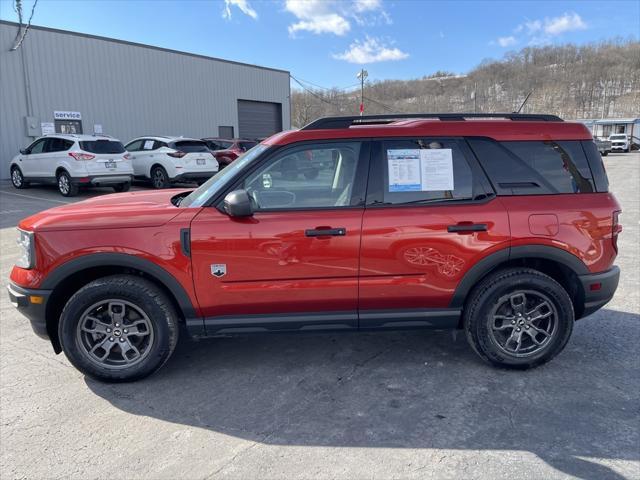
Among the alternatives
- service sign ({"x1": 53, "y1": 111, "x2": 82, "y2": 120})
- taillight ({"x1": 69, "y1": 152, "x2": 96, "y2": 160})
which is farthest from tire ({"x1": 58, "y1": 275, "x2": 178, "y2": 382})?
service sign ({"x1": 53, "y1": 111, "x2": 82, "y2": 120})

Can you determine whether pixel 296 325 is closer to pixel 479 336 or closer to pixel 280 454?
pixel 280 454

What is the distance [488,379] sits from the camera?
11.3 feet

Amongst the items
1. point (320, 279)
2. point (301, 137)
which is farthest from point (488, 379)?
point (301, 137)

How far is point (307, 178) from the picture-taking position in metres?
3.44

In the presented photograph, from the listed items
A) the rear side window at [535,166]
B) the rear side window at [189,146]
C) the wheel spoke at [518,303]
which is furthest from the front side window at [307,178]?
the rear side window at [189,146]

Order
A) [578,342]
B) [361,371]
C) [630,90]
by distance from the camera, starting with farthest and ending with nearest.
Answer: [630,90], [578,342], [361,371]

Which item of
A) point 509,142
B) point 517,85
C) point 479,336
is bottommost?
point 479,336

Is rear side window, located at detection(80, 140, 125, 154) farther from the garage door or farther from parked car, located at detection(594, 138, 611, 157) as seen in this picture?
parked car, located at detection(594, 138, 611, 157)

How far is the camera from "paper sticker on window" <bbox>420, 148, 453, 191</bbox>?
343 cm

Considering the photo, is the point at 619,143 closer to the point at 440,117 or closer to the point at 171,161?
the point at 171,161

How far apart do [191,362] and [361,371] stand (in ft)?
4.53

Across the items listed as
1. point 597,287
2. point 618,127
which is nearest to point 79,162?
point 597,287

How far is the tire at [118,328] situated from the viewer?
329 centimetres

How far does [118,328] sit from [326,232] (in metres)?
1.69
